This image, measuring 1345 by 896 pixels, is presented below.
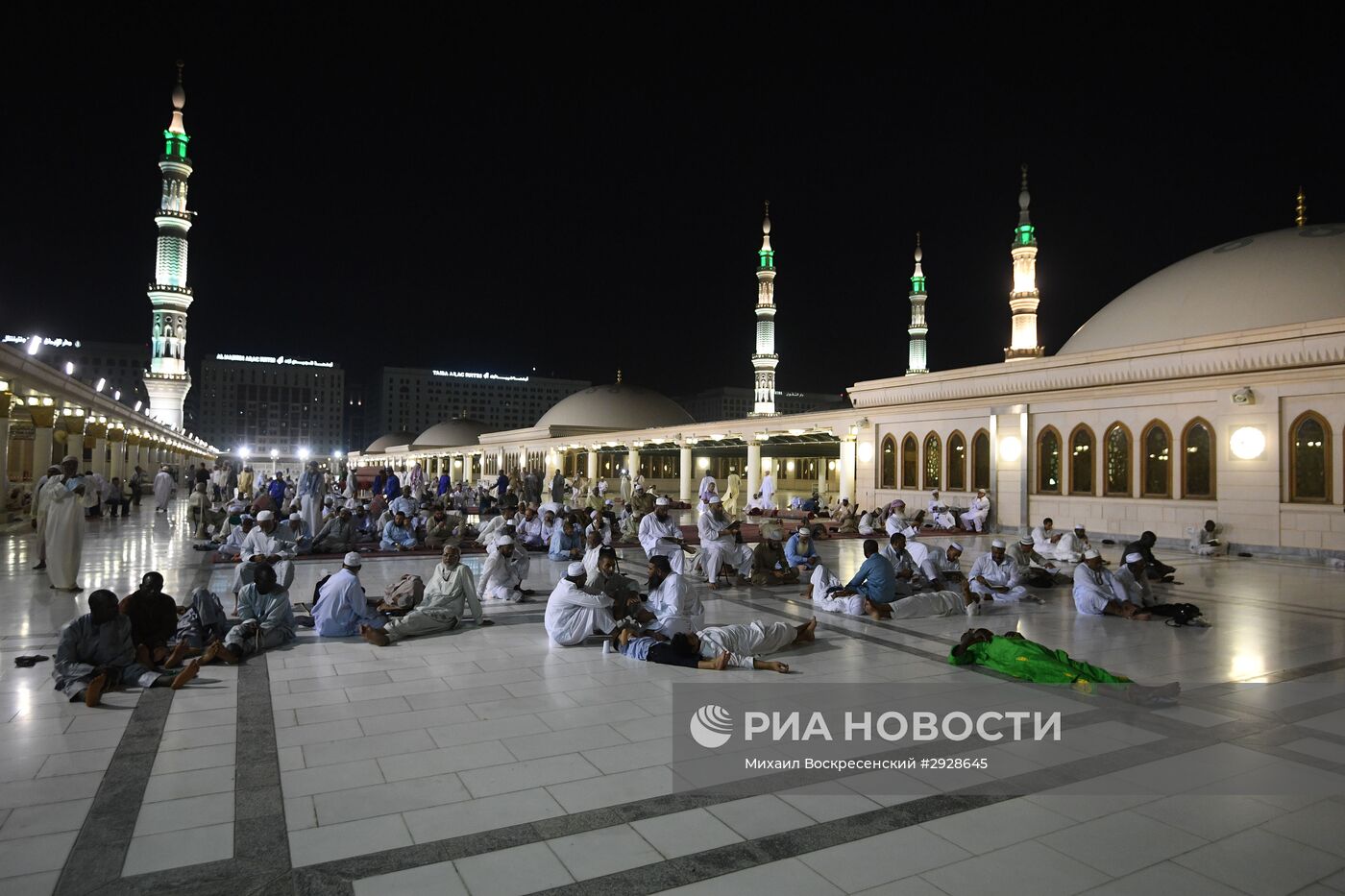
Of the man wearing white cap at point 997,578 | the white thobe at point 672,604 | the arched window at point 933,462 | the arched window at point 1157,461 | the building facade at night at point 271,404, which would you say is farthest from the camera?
the building facade at night at point 271,404

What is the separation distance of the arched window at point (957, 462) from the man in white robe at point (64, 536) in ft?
52.7

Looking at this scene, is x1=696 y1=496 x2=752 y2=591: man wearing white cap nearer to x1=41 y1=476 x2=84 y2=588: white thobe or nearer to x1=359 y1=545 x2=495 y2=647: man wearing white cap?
x1=359 y1=545 x2=495 y2=647: man wearing white cap

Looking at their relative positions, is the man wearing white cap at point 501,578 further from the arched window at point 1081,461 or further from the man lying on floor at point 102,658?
the arched window at point 1081,461

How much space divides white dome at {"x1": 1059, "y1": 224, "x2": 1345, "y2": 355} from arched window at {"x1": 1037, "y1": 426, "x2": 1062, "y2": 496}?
2125 mm

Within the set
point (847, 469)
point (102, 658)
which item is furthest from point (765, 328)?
point (102, 658)

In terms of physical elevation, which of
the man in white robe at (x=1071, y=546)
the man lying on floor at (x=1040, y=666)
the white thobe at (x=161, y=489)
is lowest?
the man lying on floor at (x=1040, y=666)

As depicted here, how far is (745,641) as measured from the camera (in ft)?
19.6

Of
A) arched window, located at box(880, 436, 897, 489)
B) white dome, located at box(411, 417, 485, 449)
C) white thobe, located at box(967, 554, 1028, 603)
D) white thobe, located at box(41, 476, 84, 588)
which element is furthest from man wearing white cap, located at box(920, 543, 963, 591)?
white dome, located at box(411, 417, 485, 449)

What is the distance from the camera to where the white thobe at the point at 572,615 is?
6453 millimetres

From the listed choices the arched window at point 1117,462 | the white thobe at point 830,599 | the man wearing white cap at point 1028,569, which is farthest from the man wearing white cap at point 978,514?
the white thobe at point 830,599

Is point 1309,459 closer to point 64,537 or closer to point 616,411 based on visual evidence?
point 64,537

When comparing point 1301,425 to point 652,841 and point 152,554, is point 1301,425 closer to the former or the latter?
point 652,841

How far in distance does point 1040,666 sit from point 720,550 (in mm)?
4815

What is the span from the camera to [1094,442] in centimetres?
1561
